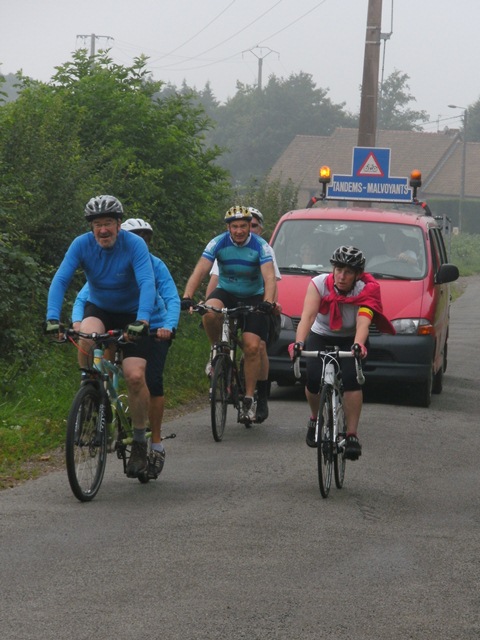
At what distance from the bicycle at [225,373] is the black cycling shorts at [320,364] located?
1.74 m

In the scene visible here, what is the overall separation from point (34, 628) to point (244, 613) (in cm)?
87

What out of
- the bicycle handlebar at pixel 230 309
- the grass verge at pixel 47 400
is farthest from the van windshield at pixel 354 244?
the bicycle handlebar at pixel 230 309

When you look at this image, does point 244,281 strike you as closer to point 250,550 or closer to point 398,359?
point 398,359

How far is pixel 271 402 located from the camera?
14.0m

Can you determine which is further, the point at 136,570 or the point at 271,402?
the point at 271,402

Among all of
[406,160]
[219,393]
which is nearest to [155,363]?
[219,393]

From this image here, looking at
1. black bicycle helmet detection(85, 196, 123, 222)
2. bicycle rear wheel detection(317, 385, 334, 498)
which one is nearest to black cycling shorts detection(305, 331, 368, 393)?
bicycle rear wheel detection(317, 385, 334, 498)

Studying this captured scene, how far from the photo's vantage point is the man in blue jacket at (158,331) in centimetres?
823

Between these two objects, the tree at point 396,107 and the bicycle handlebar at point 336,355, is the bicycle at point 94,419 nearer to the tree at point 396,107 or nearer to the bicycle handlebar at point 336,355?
the bicycle handlebar at point 336,355

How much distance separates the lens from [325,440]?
842cm

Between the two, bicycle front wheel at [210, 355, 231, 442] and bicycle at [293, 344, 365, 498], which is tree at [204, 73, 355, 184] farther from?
bicycle at [293, 344, 365, 498]

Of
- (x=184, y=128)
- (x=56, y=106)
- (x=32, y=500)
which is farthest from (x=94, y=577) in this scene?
(x=184, y=128)

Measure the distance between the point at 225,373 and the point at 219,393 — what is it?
0.87 feet

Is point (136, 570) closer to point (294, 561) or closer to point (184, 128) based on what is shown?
point (294, 561)
